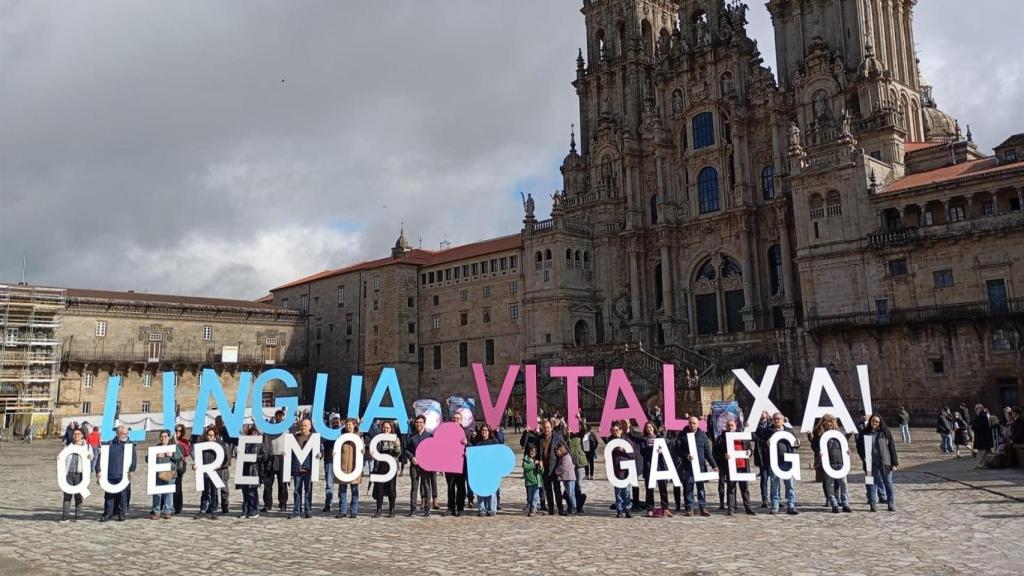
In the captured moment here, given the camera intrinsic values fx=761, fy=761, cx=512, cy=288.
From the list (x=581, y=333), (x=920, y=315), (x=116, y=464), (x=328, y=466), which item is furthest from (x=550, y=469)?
(x=581, y=333)

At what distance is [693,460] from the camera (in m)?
15.5

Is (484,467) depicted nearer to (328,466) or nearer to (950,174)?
(328,466)

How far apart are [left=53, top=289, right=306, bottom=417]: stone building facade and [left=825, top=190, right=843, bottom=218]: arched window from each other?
44.3 metres

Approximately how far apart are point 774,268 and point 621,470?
39.5 metres

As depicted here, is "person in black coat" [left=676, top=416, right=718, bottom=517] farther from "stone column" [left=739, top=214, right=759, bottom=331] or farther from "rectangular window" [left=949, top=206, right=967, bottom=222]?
"stone column" [left=739, top=214, right=759, bottom=331]

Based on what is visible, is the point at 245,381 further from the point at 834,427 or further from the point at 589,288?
the point at 589,288

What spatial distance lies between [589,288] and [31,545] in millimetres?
49002

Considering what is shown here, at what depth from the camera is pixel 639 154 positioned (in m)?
59.6

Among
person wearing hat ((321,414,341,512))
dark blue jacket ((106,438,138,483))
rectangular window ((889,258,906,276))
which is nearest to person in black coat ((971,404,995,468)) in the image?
person wearing hat ((321,414,341,512))

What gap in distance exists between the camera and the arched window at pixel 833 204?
4322cm

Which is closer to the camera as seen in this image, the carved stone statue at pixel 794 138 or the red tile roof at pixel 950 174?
the red tile roof at pixel 950 174

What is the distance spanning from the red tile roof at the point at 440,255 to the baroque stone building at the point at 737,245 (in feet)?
1.26

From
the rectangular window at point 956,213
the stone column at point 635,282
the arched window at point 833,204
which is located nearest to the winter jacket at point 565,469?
the arched window at point 833,204

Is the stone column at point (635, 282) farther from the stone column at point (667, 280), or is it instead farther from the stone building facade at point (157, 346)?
the stone building facade at point (157, 346)
